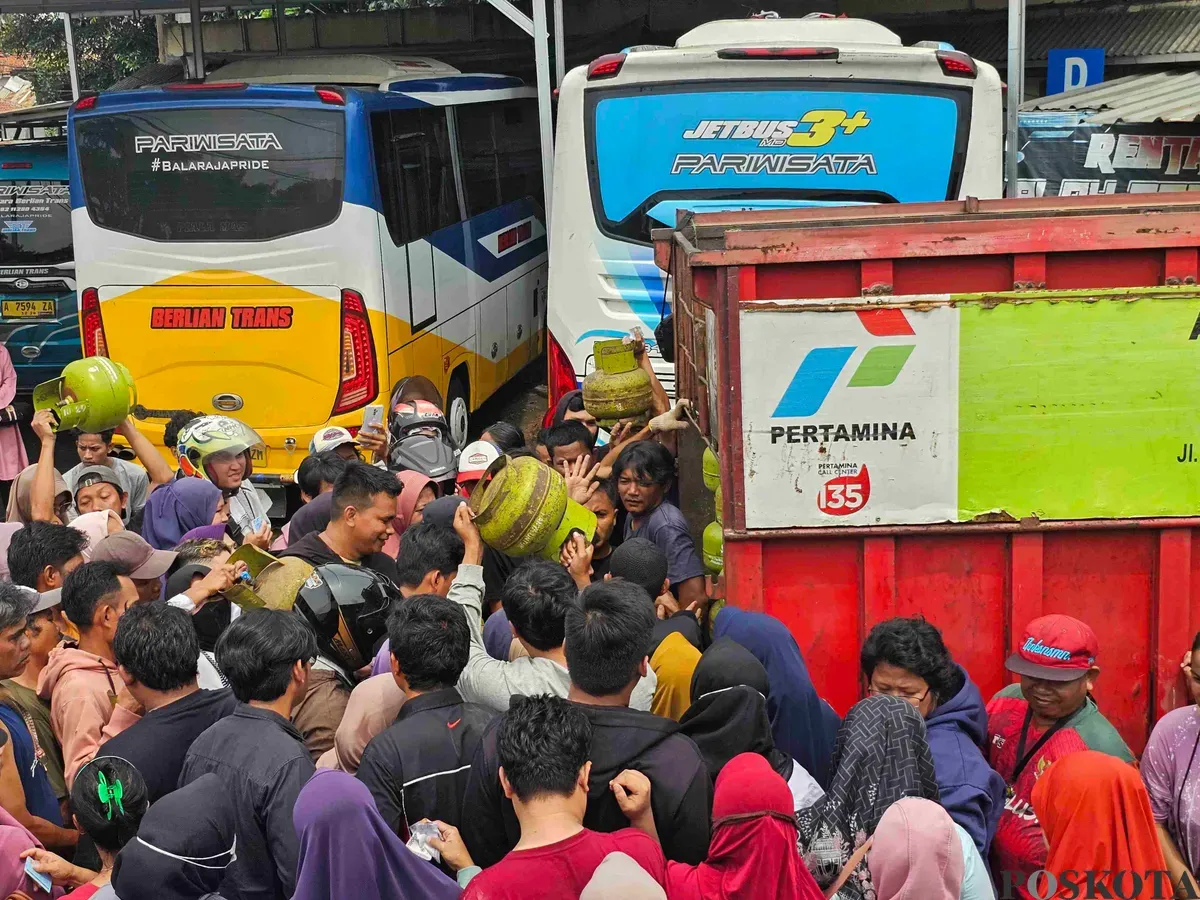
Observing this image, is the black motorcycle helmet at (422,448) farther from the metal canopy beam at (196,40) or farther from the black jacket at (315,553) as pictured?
the metal canopy beam at (196,40)

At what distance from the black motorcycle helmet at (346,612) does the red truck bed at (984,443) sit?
1235 mm

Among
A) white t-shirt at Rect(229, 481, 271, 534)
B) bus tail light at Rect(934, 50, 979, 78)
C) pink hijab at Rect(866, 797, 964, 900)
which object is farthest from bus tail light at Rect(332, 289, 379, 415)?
pink hijab at Rect(866, 797, 964, 900)

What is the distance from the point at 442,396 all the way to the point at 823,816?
717 centimetres

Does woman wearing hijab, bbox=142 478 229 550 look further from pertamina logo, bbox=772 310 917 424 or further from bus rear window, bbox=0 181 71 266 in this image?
bus rear window, bbox=0 181 71 266

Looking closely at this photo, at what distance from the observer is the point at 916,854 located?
311cm

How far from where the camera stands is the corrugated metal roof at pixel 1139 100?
10703 mm

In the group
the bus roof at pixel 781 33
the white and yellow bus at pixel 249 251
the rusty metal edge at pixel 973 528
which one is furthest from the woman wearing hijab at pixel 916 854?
the white and yellow bus at pixel 249 251

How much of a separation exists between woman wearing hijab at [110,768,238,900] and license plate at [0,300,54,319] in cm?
963

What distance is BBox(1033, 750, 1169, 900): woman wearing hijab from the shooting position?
3.38 m

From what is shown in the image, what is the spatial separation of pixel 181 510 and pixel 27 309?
705 centimetres

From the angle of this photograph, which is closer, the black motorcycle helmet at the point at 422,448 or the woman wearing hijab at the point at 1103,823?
the woman wearing hijab at the point at 1103,823

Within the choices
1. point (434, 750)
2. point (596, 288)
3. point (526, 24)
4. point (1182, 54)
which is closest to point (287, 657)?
point (434, 750)

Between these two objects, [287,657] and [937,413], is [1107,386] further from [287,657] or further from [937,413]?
[287,657]

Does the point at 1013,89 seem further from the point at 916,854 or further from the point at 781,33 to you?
the point at 916,854
